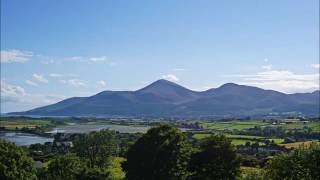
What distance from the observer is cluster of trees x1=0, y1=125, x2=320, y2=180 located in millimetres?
42625

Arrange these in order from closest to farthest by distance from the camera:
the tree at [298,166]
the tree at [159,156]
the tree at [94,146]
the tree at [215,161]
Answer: the tree at [298,166] < the tree at [215,161] < the tree at [159,156] < the tree at [94,146]

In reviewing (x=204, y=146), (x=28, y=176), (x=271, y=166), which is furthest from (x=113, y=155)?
(x=271, y=166)

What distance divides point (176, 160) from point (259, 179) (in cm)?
1185

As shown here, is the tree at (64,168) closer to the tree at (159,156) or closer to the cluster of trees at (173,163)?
the cluster of trees at (173,163)

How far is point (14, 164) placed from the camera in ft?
178

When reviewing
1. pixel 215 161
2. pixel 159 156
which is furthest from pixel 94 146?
pixel 215 161

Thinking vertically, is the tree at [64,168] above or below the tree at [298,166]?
below

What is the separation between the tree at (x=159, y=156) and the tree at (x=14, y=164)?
10.7m

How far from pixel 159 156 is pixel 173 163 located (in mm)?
1599

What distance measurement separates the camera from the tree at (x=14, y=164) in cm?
5306

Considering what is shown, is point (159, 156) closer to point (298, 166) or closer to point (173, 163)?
point (173, 163)

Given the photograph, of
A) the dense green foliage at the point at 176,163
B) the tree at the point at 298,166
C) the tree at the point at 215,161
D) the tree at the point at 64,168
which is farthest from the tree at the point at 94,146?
the tree at the point at 298,166

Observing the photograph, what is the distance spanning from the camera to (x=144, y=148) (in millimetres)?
53594

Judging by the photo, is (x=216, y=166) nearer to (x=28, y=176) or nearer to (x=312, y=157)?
(x=312, y=157)
